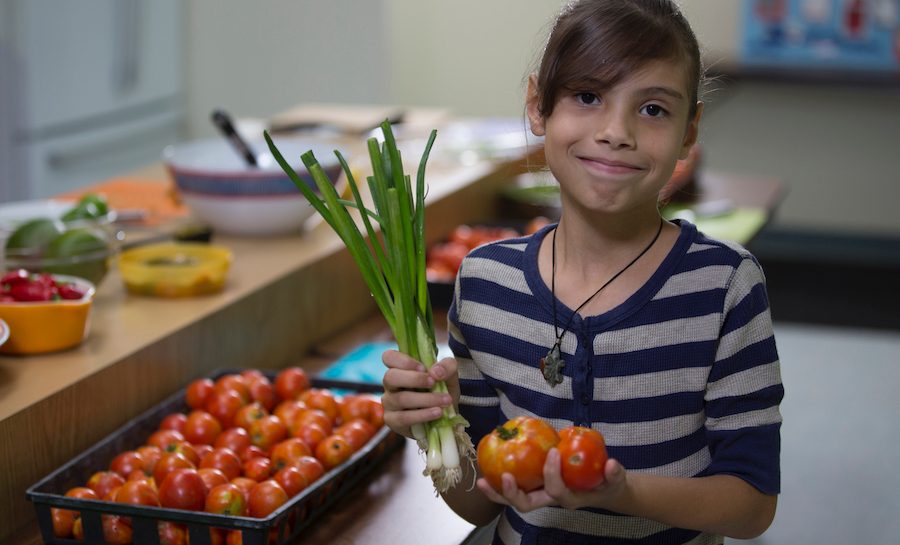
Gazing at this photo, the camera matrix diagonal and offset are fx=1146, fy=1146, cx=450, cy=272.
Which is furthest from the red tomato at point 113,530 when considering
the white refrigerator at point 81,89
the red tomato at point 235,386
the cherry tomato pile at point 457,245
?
the white refrigerator at point 81,89

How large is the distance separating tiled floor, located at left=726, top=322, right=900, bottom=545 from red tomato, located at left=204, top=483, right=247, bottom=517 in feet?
6.16

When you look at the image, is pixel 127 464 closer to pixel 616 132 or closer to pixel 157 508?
pixel 157 508

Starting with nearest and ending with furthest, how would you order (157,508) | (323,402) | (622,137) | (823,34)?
(622,137) → (157,508) → (323,402) → (823,34)

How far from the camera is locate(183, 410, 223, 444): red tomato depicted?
73.4 inches

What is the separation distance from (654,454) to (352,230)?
0.47 metres

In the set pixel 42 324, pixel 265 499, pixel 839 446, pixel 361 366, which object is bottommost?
pixel 839 446

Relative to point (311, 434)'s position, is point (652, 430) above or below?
above

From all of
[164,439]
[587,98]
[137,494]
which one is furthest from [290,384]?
[587,98]

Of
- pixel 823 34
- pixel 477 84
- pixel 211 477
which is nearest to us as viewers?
pixel 211 477

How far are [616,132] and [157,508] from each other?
78cm

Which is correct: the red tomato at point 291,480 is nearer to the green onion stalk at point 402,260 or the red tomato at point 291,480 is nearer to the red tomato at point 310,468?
the red tomato at point 310,468

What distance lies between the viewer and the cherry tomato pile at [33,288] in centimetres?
190

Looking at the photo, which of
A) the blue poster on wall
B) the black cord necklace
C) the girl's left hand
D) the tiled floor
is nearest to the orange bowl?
the black cord necklace

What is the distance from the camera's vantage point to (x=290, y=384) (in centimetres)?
204
